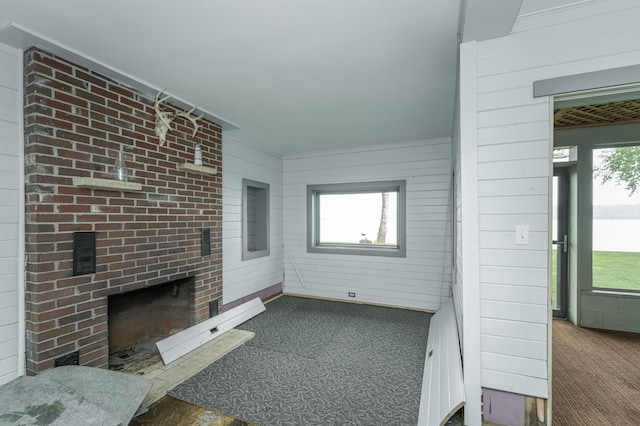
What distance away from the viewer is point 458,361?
219 cm

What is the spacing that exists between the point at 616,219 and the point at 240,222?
487cm

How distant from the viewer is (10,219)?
6.68ft

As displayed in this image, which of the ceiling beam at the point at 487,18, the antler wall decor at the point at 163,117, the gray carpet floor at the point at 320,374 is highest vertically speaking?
the ceiling beam at the point at 487,18

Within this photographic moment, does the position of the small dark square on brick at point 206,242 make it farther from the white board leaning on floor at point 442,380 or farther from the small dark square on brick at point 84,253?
the white board leaning on floor at point 442,380

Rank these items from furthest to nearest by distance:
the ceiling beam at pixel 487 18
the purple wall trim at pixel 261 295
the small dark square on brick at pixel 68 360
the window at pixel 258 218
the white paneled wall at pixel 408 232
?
the window at pixel 258 218 < the white paneled wall at pixel 408 232 < the purple wall trim at pixel 261 295 < the small dark square on brick at pixel 68 360 < the ceiling beam at pixel 487 18

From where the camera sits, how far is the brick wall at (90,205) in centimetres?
206

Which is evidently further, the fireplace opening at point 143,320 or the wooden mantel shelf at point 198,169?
the wooden mantel shelf at point 198,169

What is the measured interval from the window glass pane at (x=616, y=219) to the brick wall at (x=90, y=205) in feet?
16.2

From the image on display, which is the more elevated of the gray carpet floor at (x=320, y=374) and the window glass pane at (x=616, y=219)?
the window glass pane at (x=616, y=219)

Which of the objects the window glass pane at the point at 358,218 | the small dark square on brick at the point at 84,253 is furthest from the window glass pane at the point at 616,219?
the small dark square on brick at the point at 84,253

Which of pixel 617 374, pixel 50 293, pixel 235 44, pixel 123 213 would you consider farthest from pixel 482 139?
pixel 50 293

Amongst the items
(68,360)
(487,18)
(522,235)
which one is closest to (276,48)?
(487,18)

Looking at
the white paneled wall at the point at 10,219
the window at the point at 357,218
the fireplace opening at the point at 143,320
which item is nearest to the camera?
the white paneled wall at the point at 10,219

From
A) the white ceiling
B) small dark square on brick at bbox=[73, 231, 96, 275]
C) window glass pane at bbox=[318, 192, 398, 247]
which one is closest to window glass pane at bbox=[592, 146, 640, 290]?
the white ceiling
